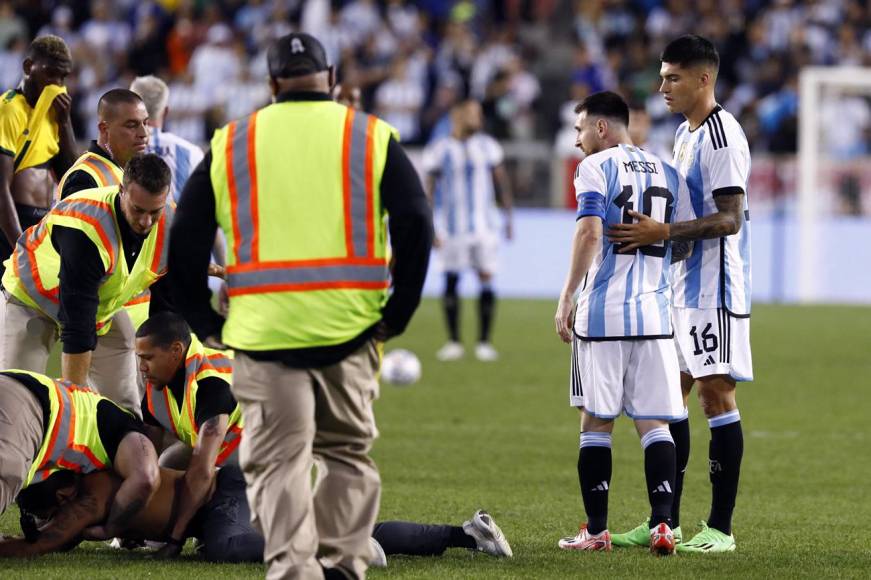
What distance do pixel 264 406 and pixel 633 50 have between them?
19.7m

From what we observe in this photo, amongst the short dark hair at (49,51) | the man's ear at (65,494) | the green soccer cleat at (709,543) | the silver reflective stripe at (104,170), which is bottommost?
the green soccer cleat at (709,543)

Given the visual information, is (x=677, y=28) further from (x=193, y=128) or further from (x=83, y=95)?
(x=83, y=95)

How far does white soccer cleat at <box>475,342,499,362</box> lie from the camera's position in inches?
578

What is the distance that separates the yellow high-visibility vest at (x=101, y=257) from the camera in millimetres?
6453

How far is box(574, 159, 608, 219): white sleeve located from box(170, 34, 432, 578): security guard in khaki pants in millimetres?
1427

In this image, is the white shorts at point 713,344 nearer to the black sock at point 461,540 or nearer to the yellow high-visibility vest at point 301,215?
the black sock at point 461,540

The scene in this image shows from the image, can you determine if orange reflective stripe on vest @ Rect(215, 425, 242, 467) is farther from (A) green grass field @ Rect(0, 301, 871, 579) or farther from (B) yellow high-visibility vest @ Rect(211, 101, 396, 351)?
(B) yellow high-visibility vest @ Rect(211, 101, 396, 351)

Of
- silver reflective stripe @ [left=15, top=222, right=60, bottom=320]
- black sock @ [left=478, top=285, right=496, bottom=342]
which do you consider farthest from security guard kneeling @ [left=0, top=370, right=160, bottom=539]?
black sock @ [left=478, top=285, right=496, bottom=342]

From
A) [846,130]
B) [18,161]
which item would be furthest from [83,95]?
[18,161]

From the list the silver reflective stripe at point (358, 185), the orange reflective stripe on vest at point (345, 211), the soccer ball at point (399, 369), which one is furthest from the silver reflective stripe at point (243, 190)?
the soccer ball at point (399, 369)

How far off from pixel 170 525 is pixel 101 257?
1203mm

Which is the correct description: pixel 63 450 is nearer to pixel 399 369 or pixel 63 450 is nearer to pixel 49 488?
pixel 49 488

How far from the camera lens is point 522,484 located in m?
8.28

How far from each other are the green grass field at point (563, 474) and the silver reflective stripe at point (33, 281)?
100 centimetres
